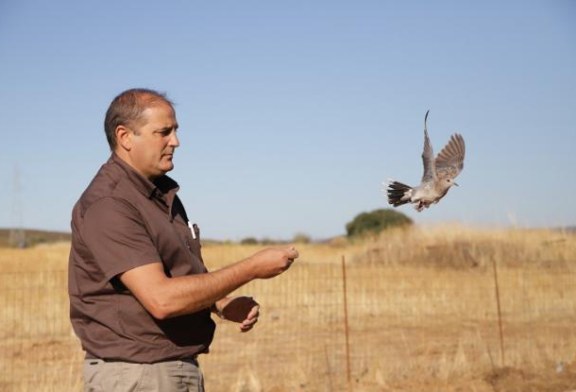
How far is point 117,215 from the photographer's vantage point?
9.66 feet

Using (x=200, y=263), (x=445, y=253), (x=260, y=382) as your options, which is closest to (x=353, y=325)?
(x=260, y=382)

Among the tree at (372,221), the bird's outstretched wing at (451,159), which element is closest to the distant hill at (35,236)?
the tree at (372,221)

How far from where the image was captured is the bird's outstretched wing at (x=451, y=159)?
4.27 m

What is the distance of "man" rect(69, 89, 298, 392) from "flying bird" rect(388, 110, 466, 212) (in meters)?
1.23

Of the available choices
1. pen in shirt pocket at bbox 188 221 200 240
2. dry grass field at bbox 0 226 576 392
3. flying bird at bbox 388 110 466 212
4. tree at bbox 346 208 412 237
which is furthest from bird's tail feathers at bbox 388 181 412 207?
tree at bbox 346 208 412 237

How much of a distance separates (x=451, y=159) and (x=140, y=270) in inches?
89.0

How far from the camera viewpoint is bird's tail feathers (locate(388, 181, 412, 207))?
4.20m

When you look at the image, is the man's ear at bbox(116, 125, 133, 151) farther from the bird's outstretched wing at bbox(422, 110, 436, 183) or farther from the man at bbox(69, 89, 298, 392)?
the bird's outstretched wing at bbox(422, 110, 436, 183)

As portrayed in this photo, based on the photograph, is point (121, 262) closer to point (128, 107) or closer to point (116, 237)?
point (116, 237)

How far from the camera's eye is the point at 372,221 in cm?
4462

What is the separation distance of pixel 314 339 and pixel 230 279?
1066cm

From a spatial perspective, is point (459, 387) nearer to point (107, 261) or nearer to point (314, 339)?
point (314, 339)

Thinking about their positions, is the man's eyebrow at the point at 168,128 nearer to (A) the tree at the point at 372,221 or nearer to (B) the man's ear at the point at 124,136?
(B) the man's ear at the point at 124,136

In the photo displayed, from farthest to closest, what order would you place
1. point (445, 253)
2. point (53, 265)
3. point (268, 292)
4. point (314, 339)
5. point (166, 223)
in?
point (445, 253)
point (53, 265)
point (268, 292)
point (314, 339)
point (166, 223)
